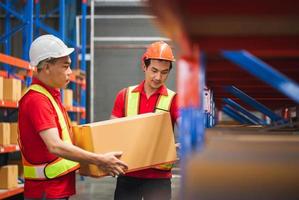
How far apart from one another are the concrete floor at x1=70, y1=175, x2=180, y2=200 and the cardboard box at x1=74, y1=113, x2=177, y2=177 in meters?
4.52

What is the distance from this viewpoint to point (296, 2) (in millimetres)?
1315

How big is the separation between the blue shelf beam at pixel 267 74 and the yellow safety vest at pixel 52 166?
4.54 ft

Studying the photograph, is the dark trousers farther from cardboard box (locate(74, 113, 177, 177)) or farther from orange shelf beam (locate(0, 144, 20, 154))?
orange shelf beam (locate(0, 144, 20, 154))

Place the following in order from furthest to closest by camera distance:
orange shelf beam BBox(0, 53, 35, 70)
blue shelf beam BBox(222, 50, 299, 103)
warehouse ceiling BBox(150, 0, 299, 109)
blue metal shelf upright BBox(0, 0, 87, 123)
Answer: blue metal shelf upright BBox(0, 0, 87, 123), orange shelf beam BBox(0, 53, 35, 70), blue shelf beam BBox(222, 50, 299, 103), warehouse ceiling BBox(150, 0, 299, 109)

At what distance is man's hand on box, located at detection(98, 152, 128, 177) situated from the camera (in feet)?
9.70

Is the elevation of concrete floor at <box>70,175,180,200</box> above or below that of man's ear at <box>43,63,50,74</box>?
below

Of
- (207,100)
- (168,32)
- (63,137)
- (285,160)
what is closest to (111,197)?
(207,100)

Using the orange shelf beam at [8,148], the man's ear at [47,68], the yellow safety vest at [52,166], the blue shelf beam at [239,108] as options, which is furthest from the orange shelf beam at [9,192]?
the man's ear at [47,68]

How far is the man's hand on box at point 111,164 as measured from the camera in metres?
2.96

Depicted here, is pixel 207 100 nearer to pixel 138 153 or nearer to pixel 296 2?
pixel 138 153

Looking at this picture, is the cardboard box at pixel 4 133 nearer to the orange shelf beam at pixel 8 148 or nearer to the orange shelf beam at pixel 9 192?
the orange shelf beam at pixel 8 148

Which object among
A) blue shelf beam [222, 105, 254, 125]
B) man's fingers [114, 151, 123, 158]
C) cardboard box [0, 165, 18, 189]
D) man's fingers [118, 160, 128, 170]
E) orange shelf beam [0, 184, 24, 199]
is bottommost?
orange shelf beam [0, 184, 24, 199]

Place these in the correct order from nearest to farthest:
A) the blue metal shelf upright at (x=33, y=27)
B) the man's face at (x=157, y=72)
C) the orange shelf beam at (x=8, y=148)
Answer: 1. the man's face at (x=157, y=72)
2. the orange shelf beam at (x=8, y=148)
3. the blue metal shelf upright at (x=33, y=27)

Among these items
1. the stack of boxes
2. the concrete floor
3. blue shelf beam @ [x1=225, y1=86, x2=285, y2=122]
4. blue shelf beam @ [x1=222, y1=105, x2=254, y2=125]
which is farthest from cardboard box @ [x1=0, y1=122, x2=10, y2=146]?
blue shelf beam @ [x1=222, y1=105, x2=254, y2=125]
